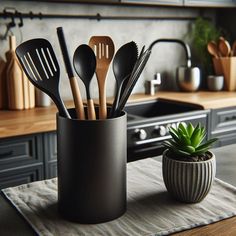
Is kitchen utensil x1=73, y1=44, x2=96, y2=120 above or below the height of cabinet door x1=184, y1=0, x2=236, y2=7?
below

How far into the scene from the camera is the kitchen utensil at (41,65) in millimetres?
847

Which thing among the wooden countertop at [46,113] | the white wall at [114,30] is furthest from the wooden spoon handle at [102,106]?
the white wall at [114,30]

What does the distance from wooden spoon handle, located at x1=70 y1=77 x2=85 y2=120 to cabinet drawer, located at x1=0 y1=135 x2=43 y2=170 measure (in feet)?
3.58

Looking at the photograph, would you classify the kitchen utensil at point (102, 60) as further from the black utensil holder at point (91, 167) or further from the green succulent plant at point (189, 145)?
the green succulent plant at point (189, 145)

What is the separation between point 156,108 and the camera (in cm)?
285

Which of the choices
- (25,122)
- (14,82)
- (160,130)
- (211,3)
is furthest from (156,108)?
(25,122)

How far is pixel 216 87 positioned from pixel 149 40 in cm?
62

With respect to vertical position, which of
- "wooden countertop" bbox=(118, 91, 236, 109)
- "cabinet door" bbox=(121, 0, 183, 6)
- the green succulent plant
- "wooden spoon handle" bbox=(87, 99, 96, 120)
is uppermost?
"cabinet door" bbox=(121, 0, 183, 6)

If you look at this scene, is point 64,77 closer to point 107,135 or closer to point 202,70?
point 202,70

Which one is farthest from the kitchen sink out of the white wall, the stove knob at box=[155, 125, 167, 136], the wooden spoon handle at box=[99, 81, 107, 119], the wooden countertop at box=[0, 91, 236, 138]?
the wooden spoon handle at box=[99, 81, 107, 119]

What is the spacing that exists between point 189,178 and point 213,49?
238 centimetres

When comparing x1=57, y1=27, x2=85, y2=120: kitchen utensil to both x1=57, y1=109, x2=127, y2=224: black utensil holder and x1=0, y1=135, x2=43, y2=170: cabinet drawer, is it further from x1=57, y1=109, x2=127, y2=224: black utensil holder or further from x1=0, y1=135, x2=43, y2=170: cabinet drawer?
x1=0, y1=135, x2=43, y2=170: cabinet drawer

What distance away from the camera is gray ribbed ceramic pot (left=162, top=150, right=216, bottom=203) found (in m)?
0.92

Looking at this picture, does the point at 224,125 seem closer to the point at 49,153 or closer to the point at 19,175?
the point at 49,153
